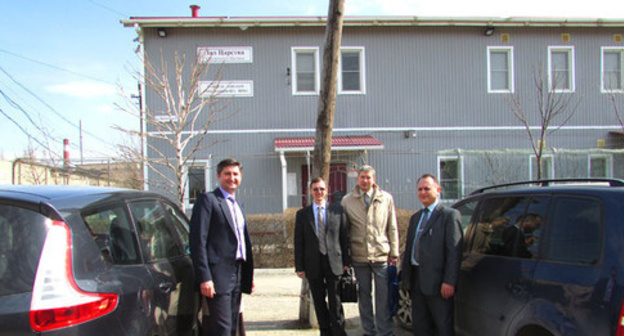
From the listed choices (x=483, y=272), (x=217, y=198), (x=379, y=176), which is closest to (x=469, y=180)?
(x=379, y=176)

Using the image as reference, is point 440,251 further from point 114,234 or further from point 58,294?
point 58,294

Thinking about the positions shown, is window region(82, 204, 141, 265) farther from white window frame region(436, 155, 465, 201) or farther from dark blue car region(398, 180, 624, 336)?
white window frame region(436, 155, 465, 201)

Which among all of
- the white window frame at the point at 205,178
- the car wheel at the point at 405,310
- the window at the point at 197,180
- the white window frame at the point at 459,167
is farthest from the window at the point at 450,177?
the car wheel at the point at 405,310

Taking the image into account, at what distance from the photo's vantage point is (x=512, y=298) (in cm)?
315

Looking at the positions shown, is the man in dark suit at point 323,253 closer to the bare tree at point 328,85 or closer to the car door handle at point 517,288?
the bare tree at point 328,85

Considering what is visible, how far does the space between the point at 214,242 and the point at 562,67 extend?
15029mm

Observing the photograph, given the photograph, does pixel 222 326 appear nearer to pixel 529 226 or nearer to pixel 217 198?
pixel 217 198

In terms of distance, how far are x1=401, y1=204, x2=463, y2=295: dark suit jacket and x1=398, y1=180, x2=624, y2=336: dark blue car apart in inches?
8.9

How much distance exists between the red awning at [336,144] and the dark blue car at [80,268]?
357 inches

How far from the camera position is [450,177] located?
44.1 feet

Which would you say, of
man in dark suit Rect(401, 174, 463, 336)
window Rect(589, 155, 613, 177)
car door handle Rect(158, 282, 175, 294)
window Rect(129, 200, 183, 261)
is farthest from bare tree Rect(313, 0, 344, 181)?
window Rect(589, 155, 613, 177)

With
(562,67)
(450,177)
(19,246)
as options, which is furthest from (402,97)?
(19,246)

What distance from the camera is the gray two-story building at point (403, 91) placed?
1312cm

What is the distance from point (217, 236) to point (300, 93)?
10353mm
